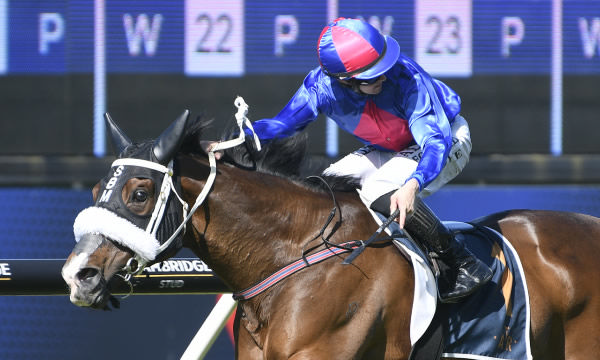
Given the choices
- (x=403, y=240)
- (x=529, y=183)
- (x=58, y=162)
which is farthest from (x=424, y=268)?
(x=58, y=162)

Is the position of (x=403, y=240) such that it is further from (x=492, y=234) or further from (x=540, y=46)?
(x=540, y=46)

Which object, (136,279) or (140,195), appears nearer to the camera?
(140,195)

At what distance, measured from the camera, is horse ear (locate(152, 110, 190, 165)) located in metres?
2.44

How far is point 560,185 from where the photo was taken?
15.3 ft

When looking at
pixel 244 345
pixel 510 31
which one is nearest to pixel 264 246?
pixel 244 345

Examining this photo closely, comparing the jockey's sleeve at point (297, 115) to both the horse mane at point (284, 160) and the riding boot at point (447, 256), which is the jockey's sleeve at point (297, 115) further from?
the riding boot at point (447, 256)

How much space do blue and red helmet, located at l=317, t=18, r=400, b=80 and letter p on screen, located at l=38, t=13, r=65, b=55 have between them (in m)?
2.33

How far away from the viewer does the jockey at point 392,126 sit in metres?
2.61

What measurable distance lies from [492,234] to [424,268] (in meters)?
0.44

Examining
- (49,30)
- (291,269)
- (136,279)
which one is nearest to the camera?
(291,269)

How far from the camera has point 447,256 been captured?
2.75 meters

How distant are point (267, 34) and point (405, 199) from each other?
7.82 feet

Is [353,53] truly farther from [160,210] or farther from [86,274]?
[86,274]

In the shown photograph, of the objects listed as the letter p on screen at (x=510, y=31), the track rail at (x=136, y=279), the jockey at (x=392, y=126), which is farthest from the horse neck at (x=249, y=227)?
the letter p on screen at (x=510, y=31)
